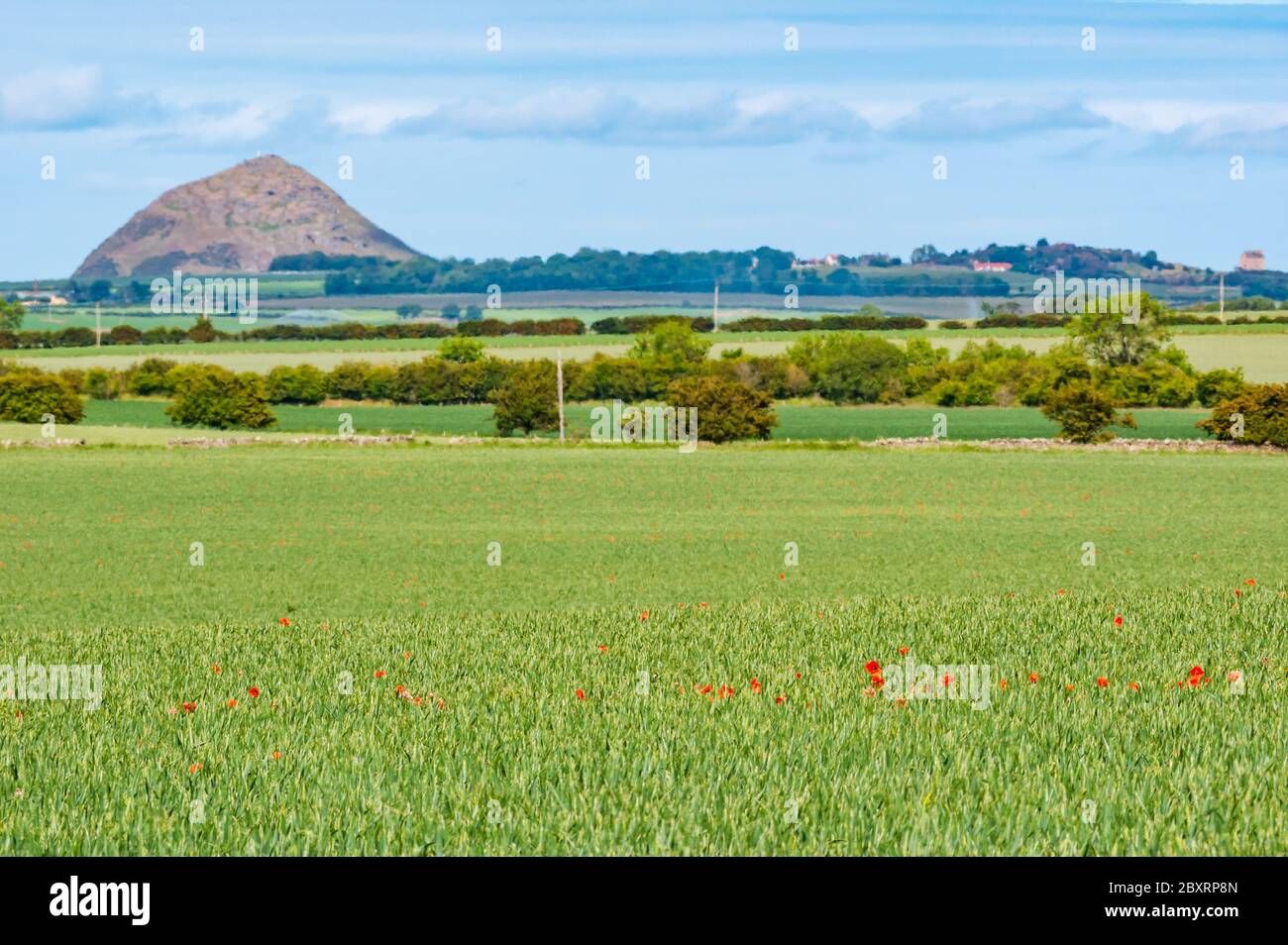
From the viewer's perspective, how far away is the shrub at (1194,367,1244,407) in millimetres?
96169

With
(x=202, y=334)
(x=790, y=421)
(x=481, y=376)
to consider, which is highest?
(x=202, y=334)

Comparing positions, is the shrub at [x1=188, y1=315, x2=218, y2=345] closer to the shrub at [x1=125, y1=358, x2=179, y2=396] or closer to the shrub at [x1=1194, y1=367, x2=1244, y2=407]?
the shrub at [x1=125, y1=358, x2=179, y2=396]

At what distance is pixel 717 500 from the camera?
49719mm

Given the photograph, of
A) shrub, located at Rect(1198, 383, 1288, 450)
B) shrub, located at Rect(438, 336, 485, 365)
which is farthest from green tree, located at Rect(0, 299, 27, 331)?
shrub, located at Rect(1198, 383, 1288, 450)

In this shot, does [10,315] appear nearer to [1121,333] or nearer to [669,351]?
[669,351]

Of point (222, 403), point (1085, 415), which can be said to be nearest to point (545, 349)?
point (222, 403)

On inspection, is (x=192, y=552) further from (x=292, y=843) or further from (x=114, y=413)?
(x=114, y=413)

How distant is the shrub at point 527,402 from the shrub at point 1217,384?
43491 millimetres

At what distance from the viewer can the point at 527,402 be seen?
9006 centimetres

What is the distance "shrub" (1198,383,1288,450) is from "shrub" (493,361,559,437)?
39.1 metres

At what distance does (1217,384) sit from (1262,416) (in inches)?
1037

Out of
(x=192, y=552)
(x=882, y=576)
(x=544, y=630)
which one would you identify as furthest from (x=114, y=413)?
(x=544, y=630)

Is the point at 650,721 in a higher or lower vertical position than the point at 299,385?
lower

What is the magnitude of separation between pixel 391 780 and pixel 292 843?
109 cm
